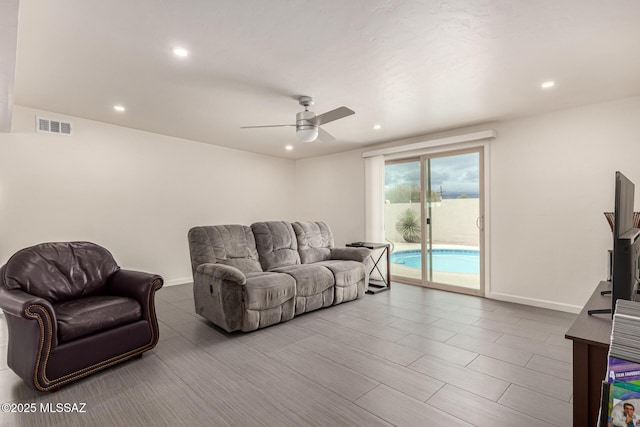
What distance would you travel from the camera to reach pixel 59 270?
100 inches

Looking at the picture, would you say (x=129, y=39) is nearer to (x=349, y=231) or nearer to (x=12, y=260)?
(x=12, y=260)

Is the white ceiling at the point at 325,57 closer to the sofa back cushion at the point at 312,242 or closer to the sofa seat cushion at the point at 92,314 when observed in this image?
the sofa back cushion at the point at 312,242

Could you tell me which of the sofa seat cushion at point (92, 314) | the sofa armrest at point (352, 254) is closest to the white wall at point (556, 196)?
the sofa armrest at point (352, 254)

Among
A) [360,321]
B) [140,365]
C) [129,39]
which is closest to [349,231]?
[360,321]

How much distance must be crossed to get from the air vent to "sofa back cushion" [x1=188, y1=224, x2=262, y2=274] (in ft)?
7.40

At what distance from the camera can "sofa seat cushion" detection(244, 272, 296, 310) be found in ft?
10.1

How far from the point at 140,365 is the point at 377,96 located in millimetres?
3363

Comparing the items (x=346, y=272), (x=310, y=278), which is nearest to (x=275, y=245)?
(x=310, y=278)

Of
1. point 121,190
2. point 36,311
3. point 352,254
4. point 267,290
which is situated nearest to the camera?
point 36,311

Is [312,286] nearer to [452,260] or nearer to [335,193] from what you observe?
[452,260]

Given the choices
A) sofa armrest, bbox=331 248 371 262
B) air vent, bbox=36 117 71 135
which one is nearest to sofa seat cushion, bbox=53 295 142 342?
air vent, bbox=36 117 71 135

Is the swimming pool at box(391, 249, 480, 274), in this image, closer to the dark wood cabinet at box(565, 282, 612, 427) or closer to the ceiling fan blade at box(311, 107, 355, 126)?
the ceiling fan blade at box(311, 107, 355, 126)

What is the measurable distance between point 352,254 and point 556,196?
8.92 feet

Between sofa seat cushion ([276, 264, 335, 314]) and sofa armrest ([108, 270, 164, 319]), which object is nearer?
sofa armrest ([108, 270, 164, 319])
